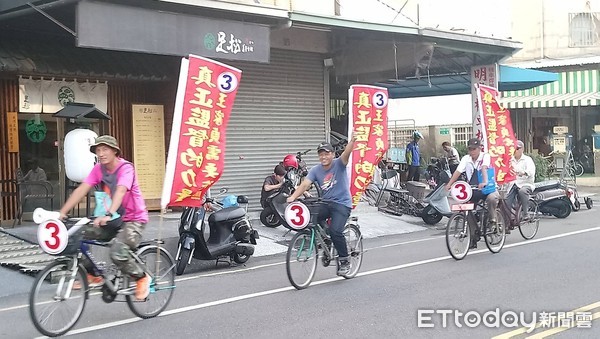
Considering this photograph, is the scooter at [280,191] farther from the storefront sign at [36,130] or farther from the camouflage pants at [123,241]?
the camouflage pants at [123,241]

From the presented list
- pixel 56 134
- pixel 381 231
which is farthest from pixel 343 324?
pixel 56 134

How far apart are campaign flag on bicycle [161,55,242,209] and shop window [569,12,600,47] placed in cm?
2447

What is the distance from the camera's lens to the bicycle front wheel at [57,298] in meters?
5.66

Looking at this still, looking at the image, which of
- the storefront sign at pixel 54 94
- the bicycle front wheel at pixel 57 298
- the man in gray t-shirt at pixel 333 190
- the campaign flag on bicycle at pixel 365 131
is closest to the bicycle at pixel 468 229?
the campaign flag on bicycle at pixel 365 131

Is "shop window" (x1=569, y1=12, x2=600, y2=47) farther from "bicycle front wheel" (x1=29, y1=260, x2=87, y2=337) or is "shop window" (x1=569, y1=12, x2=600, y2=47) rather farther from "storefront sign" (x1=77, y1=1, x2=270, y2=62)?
"bicycle front wheel" (x1=29, y1=260, x2=87, y2=337)

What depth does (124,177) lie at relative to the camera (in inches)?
246

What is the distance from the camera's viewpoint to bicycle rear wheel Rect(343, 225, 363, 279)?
27.9 ft

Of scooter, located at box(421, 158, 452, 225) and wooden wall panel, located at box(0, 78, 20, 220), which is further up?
wooden wall panel, located at box(0, 78, 20, 220)

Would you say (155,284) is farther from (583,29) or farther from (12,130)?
(583,29)

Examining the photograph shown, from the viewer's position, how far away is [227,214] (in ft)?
32.7

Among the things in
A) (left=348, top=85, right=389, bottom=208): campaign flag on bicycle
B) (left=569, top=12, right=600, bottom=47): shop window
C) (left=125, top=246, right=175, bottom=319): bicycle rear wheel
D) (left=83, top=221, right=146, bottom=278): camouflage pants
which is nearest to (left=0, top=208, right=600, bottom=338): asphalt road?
(left=125, top=246, right=175, bottom=319): bicycle rear wheel

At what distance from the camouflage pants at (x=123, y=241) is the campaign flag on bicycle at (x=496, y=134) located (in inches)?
271

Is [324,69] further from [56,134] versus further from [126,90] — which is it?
[56,134]

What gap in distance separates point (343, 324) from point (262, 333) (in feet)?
2.64
